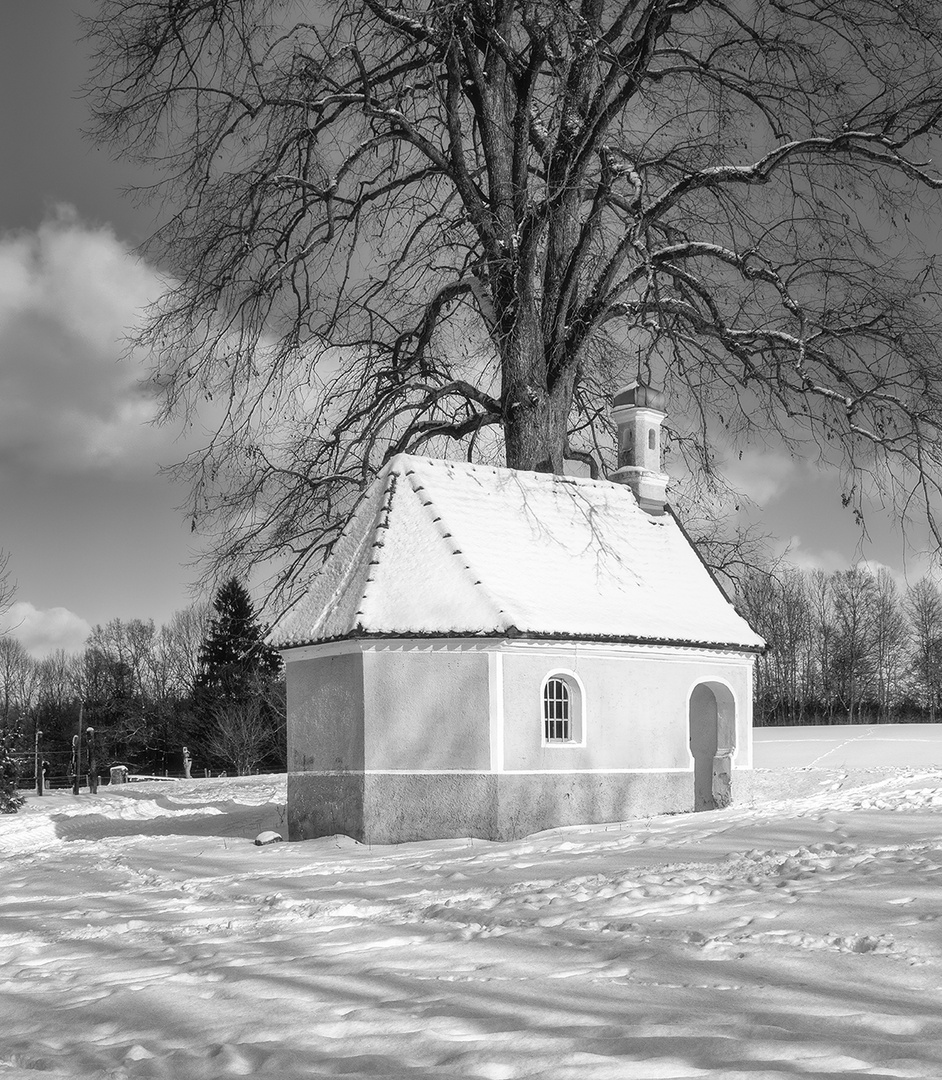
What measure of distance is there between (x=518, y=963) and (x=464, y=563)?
10.4 m

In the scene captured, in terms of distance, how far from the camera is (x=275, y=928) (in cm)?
929

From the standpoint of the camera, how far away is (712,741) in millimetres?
20719

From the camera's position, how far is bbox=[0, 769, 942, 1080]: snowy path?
537 centimetres

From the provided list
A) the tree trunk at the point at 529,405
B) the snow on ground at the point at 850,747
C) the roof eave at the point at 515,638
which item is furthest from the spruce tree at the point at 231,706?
the roof eave at the point at 515,638

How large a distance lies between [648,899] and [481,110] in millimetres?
16541

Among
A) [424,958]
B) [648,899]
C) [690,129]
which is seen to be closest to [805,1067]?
[424,958]

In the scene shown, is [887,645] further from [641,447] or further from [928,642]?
[641,447]

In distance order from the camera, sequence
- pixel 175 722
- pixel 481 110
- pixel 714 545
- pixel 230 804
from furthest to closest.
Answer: pixel 175 722, pixel 230 804, pixel 714 545, pixel 481 110

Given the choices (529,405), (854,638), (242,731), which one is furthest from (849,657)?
(529,405)

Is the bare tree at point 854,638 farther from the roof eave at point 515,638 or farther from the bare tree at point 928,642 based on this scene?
the roof eave at point 515,638

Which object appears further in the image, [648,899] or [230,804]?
[230,804]

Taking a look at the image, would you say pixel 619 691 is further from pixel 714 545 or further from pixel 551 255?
pixel 551 255

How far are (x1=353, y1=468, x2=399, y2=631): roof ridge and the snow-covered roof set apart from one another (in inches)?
0.9

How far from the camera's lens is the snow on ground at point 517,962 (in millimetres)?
5367
